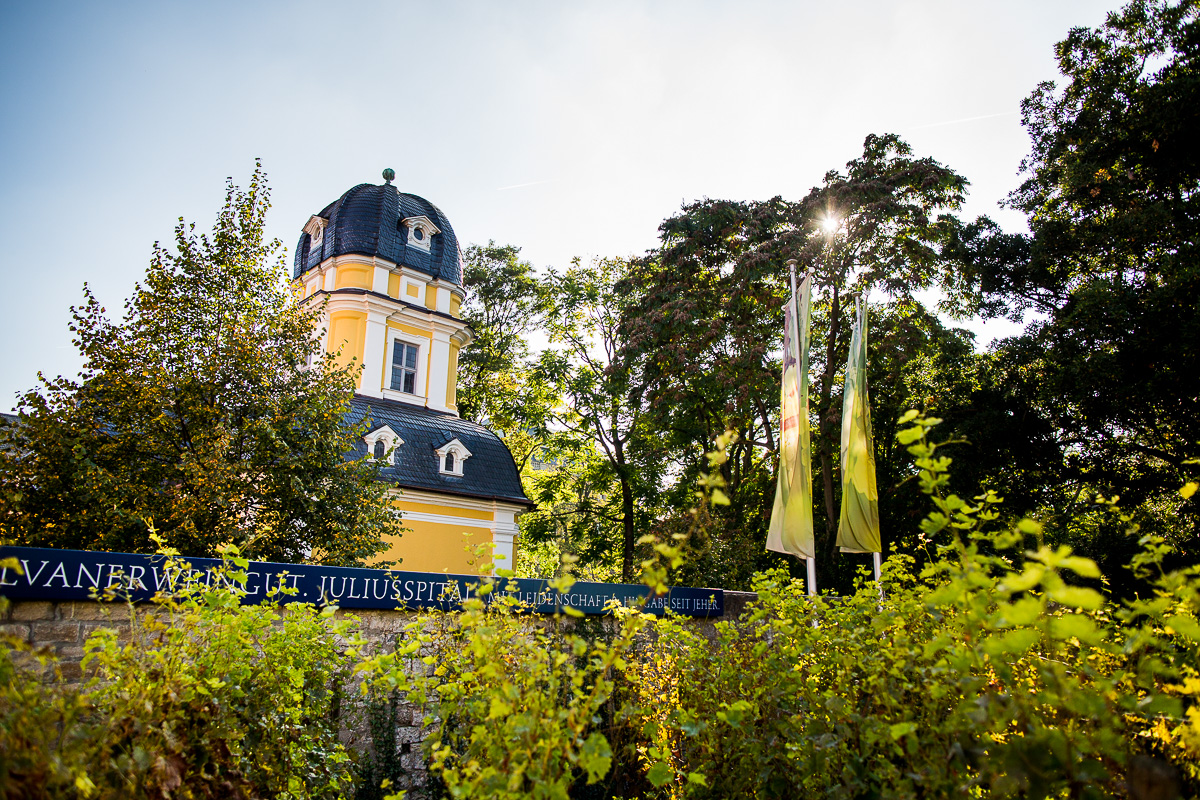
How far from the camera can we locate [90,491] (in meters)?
8.20

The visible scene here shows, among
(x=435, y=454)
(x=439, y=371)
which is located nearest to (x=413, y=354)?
(x=439, y=371)

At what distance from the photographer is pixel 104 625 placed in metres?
4.95

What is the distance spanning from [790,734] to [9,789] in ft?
9.28

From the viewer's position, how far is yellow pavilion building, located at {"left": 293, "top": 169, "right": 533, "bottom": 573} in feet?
60.4

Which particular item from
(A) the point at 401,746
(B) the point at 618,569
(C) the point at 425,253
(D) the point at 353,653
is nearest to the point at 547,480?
(B) the point at 618,569

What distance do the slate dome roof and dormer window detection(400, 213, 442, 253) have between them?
103 mm

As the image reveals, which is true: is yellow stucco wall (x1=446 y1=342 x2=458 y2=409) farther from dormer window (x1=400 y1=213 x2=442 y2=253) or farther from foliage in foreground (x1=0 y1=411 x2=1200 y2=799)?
foliage in foreground (x1=0 y1=411 x2=1200 y2=799)

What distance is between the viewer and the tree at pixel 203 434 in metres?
8.34

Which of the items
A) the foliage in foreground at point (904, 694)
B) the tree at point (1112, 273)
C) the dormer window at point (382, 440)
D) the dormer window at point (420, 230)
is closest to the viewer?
the foliage in foreground at point (904, 694)

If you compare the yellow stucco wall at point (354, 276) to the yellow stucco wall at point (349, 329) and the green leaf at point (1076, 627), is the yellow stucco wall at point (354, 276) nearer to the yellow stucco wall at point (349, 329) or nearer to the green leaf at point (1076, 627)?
the yellow stucco wall at point (349, 329)

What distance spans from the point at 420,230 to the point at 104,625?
20.3 metres

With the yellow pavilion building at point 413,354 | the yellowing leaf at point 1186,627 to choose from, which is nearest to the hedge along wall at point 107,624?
the yellowing leaf at point 1186,627

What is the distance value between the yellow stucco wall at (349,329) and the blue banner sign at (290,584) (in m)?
15.9

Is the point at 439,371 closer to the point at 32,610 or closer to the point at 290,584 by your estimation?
the point at 290,584
